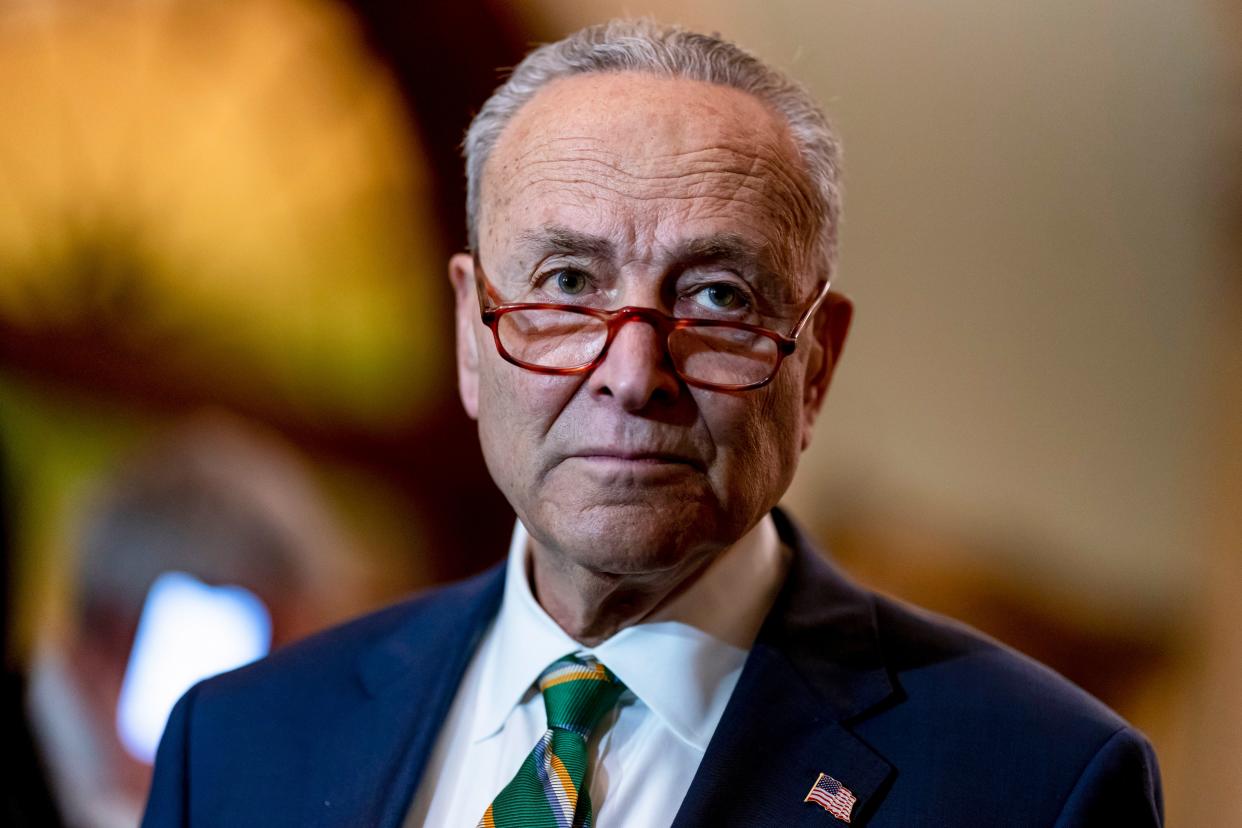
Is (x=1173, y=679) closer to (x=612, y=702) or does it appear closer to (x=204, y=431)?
(x=612, y=702)

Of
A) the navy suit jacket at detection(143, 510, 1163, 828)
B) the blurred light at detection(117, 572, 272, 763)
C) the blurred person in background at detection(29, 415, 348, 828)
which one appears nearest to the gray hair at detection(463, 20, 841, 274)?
the navy suit jacket at detection(143, 510, 1163, 828)

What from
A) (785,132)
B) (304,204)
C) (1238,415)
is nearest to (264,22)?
(304,204)

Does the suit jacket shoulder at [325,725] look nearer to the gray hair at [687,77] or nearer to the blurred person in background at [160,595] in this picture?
the gray hair at [687,77]

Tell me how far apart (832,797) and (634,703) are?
0.94ft

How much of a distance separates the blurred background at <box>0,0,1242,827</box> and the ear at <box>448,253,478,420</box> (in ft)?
3.41

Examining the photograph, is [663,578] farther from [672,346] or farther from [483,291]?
[483,291]

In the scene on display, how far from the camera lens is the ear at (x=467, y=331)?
168 cm


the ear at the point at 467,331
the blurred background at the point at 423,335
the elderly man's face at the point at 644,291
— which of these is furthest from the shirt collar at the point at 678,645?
the blurred background at the point at 423,335

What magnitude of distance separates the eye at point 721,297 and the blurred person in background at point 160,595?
1594 millimetres

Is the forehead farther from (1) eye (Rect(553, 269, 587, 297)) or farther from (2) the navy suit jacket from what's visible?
(2) the navy suit jacket

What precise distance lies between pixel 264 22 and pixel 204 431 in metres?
0.97

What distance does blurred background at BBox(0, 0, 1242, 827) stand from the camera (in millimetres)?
2629

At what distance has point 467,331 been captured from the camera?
170 centimetres

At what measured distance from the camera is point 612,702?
1.52 metres
